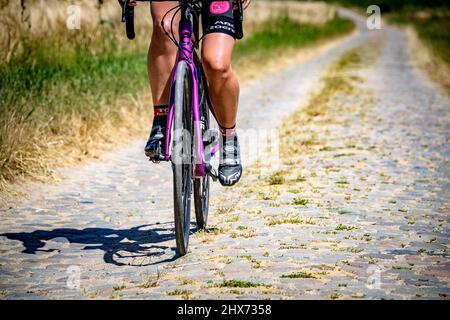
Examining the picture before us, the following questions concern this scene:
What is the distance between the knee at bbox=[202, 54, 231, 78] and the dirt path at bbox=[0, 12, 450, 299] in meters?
1.04

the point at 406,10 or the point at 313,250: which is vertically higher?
the point at 406,10

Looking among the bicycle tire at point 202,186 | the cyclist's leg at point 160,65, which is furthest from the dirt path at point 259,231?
the cyclist's leg at point 160,65

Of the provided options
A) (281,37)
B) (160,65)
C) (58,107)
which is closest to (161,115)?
(160,65)

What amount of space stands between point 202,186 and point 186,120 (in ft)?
2.28

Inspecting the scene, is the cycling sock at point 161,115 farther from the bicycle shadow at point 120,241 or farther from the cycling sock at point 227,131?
the bicycle shadow at point 120,241

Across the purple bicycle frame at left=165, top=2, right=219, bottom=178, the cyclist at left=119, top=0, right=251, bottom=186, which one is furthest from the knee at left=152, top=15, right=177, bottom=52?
the purple bicycle frame at left=165, top=2, right=219, bottom=178

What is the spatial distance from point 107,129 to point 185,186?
14.8ft

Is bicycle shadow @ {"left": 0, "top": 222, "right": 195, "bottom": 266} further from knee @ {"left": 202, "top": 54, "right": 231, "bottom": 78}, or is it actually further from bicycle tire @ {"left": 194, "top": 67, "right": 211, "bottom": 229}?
knee @ {"left": 202, "top": 54, "right": 231, "bottom": 78}

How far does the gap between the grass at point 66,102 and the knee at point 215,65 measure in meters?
2.51

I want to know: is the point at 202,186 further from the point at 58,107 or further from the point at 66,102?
the point at 66,102

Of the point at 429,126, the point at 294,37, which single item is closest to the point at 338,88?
the point at 429,126
